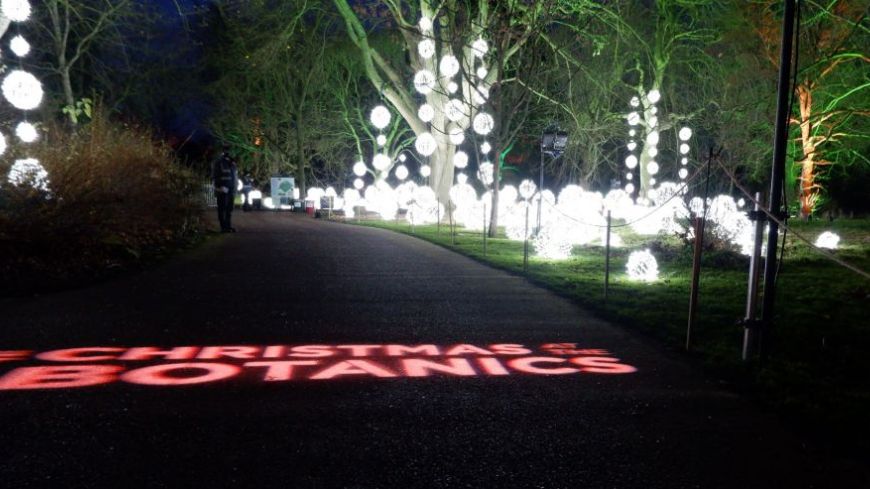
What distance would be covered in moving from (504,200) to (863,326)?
16.6m

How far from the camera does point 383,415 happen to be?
4.45 metres

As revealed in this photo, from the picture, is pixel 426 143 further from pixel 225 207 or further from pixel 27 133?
pixel 27 133

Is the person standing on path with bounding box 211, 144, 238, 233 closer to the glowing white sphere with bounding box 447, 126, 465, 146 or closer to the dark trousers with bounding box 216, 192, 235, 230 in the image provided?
the dark trousers with bounding box 216, 192, 235, 230

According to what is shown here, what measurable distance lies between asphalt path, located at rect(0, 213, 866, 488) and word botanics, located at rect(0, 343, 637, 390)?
47 millimetres

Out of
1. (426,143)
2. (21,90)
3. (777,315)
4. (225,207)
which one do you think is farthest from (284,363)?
(426,143)

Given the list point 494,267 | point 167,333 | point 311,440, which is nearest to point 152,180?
point 494,267

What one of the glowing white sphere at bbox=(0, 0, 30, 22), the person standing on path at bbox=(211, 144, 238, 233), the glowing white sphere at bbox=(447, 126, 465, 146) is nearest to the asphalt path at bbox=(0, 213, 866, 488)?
the glowing white sphere at bbox=(0, 0, 30, 22)

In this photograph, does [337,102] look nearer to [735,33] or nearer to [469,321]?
[735,33]

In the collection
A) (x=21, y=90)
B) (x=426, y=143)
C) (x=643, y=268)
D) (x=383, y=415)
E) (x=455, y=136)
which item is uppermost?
(x=455, y=136)

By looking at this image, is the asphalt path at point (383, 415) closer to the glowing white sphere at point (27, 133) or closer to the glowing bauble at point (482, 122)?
the glowing white sphere at point (27, 133)

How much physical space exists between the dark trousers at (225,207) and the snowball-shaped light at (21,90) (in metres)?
6.25

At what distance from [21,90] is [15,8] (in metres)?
1.84

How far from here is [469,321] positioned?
7.53 meters

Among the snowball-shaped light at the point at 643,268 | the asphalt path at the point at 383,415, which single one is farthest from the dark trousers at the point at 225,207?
the snowball-shaped light at the point at 643,268
